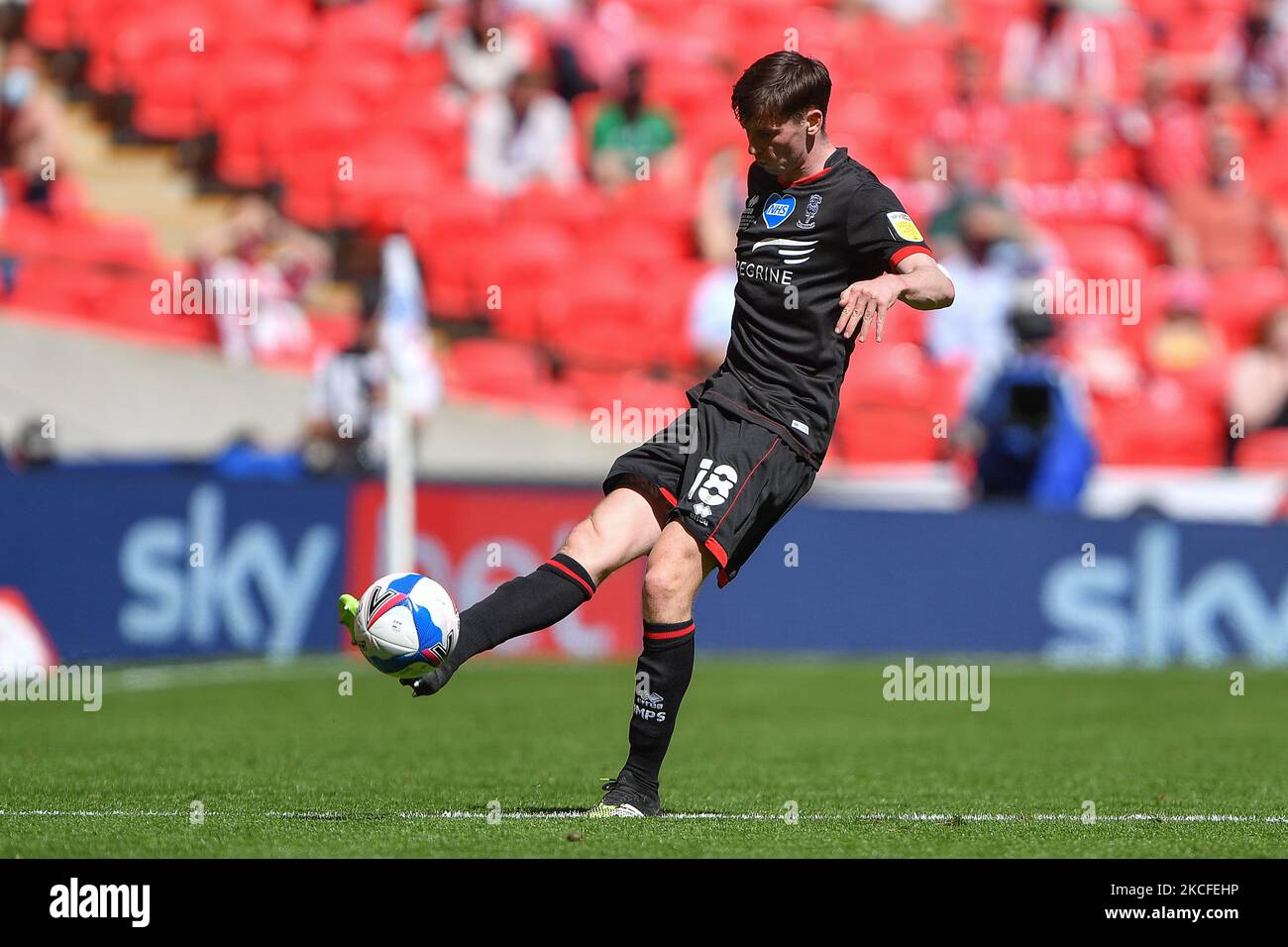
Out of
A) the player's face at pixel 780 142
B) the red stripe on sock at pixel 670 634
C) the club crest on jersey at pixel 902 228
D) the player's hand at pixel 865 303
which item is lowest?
the red stripe on sock at pixel 670 634

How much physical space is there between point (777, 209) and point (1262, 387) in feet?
34.4

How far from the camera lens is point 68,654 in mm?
Result: 11711

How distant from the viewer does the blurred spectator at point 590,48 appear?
18.1 metres

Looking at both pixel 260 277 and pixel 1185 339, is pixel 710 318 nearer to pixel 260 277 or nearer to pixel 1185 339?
pixel 260 277

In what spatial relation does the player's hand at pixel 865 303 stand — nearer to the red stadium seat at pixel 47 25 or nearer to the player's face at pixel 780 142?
the player's face at pixel 780 142

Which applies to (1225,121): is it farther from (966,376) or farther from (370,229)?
(370,229)

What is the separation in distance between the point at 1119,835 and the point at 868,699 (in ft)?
17.0

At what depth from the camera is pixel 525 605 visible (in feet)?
19.0

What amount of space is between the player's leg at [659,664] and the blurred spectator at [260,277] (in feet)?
32.4

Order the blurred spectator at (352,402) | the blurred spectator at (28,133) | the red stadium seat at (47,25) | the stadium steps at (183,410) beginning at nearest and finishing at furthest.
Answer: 1. the blurred spectator at (352,402)
2. the stadium steps at (183,410)
3. the blurred spectator at (28,133)
4. the red stadium seat at (47,25)

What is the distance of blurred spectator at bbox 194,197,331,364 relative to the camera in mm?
15594

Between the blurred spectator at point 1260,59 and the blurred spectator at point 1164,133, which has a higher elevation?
the blurred spectator at point 1260,59

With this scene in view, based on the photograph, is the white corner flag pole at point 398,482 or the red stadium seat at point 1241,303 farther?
the red stadium seat at point 1241,303

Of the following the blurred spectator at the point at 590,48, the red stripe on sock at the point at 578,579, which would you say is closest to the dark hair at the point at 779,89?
the red stripe on sock at the point at 578,579
